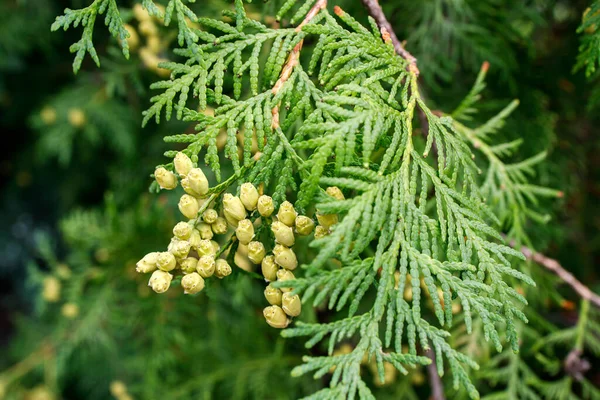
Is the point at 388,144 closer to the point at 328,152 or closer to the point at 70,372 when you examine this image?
the point at 328,152

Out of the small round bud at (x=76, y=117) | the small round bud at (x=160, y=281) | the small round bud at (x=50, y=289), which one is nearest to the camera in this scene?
the small round bud at (x=160, y=281)

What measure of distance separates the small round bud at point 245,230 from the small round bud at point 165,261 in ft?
0.33

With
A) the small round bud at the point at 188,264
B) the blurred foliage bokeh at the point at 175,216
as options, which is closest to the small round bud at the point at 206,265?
the small round bud at the point at 188,264

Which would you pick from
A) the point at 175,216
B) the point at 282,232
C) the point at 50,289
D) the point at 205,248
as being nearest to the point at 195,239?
the point at 205,248

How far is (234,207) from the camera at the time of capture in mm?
769

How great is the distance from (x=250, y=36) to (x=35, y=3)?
1726 mm

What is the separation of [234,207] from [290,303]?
0.16 metres

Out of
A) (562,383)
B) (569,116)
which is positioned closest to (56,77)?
(569,116)

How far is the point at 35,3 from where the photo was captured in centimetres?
217

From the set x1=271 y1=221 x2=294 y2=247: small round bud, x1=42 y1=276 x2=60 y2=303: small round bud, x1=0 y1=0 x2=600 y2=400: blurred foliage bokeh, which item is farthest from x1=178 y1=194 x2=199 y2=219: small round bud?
x1=42 y1=276 x2=60 y2=303: small round bud

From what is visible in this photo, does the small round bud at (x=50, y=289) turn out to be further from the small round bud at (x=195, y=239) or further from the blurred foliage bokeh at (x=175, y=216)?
the small round bud at (x=195, y=239)

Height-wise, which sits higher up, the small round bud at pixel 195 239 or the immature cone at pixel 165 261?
the small round bud at pixel 195 239

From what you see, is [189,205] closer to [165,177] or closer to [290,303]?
[165,177]

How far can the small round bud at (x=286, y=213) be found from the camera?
759 mm
